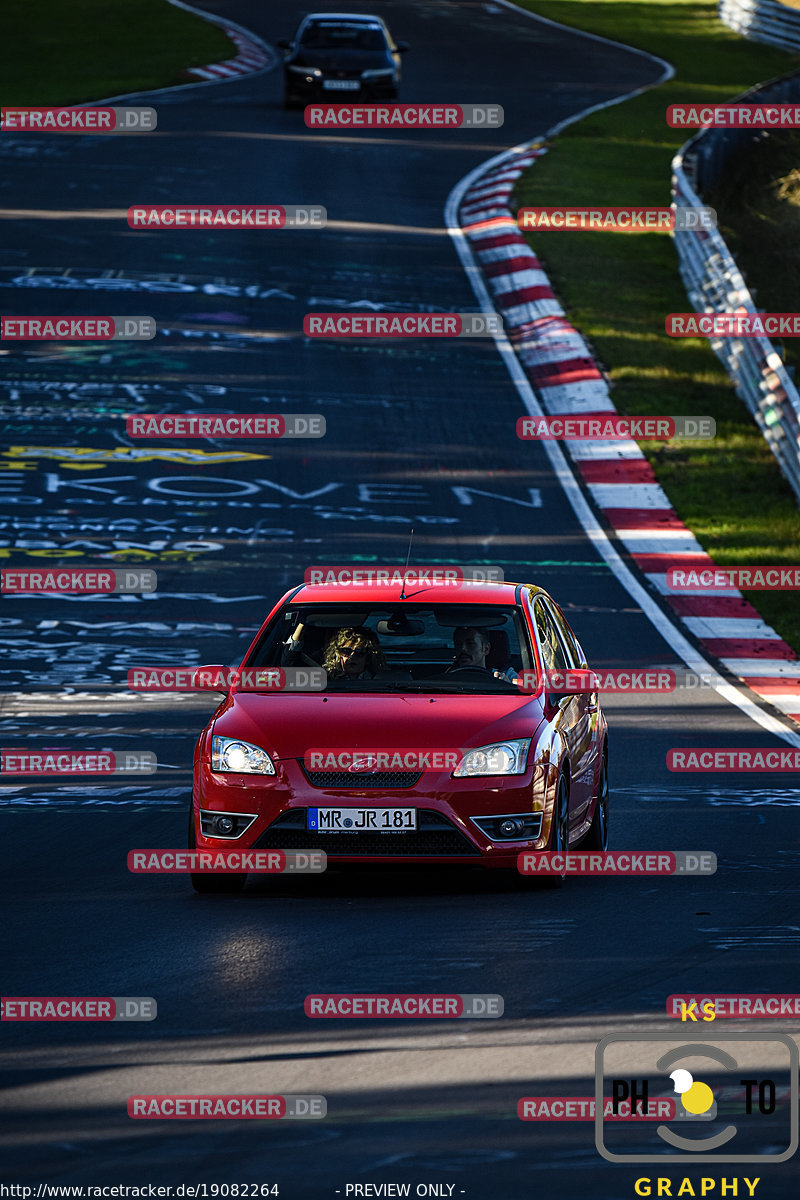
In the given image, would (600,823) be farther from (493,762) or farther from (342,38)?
(342,38)

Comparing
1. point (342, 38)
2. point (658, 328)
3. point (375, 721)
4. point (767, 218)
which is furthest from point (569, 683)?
point (342, 38)

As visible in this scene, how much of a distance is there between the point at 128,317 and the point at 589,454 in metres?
7.05

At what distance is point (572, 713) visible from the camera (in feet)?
32.2

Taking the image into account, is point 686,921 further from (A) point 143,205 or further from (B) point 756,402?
(A) point 143,205

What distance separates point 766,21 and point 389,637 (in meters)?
48.6

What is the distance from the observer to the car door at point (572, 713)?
9508mm

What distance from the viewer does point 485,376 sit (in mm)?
23328

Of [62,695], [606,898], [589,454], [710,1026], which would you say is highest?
[710,1026]

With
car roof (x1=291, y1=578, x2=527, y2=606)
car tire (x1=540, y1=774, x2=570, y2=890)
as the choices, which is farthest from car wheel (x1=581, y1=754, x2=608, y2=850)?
car roof (x1=291, y1=578, x2=527, y2=606)

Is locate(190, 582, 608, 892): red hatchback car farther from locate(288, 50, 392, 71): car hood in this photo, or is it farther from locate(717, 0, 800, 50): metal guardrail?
locate(717, 0, 800, 50): metal guardrail

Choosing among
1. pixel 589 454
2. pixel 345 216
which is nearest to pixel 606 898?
pixel 589 454

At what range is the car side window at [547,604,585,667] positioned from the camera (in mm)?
10602

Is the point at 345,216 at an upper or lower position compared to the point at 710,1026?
lower

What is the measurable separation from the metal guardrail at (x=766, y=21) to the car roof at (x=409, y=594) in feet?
150
